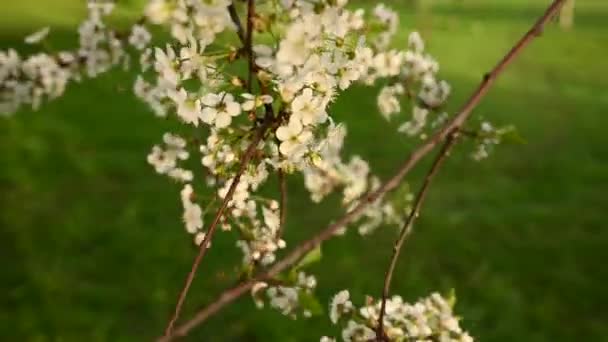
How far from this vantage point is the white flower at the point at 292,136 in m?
1.22

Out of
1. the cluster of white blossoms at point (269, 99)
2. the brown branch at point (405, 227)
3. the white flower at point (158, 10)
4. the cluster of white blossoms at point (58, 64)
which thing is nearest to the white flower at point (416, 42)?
the cluster of white blossoms at point (269, 99)

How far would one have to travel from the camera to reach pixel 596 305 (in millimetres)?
4531

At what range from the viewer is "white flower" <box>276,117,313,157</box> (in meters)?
1.22

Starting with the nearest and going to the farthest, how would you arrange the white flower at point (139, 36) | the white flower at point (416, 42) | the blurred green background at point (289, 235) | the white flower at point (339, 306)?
the white flower at point (339, 306)
the white flower at point (139, 36)
the white flower at point (416, 42)
the blurred green background at point (289, 235)

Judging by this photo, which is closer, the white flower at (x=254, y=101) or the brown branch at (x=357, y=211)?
the brown branch at (x=357, y=211)

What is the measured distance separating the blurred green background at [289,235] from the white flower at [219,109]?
0.89 metres

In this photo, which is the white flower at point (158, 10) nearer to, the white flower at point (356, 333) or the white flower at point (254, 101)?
the white flower at point (254, 101)

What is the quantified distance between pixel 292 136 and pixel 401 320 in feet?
2.07

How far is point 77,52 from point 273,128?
1.41 metres

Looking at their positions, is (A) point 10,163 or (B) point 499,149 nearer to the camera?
(A) point 10,163

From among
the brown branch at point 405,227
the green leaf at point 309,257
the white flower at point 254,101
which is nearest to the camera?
the white flower at point 254,101

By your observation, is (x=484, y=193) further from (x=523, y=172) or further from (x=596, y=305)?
(x=596, y=305)

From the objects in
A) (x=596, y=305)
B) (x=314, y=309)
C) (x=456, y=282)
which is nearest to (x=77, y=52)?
(x=314, y=309)

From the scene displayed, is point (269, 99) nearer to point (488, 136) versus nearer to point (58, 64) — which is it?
point (488, 136)
